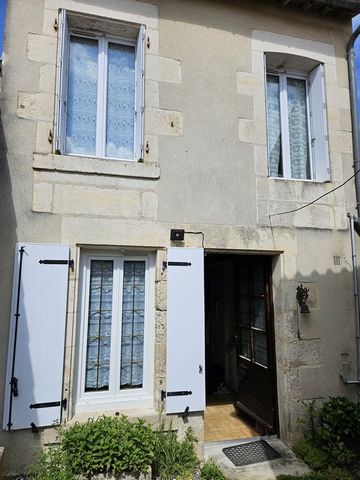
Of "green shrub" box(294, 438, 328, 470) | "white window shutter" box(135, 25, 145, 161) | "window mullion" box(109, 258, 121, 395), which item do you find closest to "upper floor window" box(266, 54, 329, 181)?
"white window shutter" box(135, 25, 145, 161)

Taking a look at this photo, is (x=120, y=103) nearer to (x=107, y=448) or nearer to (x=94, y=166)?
(x=94, y=166)

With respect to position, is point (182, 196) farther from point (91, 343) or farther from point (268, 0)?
point (268, 0)

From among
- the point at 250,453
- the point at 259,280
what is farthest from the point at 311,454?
the point at 259,280

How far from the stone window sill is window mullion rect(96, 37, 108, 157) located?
0.83ft

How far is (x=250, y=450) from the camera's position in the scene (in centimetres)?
389

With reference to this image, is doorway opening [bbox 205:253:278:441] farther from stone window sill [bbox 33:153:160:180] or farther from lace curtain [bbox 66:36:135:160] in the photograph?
lace curtain [bbox 66:36:135:160]

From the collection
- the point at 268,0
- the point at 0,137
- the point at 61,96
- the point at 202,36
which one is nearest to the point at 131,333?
the point at 0,137

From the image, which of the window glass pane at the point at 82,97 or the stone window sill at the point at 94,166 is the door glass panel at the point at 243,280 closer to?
the stone window sill at the point at 94,166

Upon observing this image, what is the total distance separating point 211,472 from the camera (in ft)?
10.7

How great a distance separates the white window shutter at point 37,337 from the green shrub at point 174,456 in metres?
1.01

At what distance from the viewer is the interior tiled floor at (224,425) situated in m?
4.25

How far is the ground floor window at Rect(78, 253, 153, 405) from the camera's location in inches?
137

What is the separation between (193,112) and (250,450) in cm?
394

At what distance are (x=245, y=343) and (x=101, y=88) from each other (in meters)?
3.82
